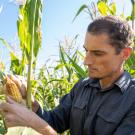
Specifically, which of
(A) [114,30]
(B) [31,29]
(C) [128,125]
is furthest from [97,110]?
(B) [31,29]

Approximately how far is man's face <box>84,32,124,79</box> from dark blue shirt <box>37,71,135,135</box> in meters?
0.10

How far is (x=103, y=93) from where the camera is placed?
5.67 feet

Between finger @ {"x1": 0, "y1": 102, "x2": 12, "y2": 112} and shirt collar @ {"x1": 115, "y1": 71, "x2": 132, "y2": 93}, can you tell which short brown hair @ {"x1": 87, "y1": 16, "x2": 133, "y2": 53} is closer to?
shirt collar @ {"x1": 115, "y1": 71, "x2": 132, "y2": 93}

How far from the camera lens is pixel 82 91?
1876 mm

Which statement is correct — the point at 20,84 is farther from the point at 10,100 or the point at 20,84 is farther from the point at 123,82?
the point at 123,82

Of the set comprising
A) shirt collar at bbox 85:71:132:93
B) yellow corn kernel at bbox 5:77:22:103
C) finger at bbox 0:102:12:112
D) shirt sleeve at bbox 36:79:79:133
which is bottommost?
shirt sleeve at bbox 36:79:79:133

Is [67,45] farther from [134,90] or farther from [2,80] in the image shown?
[2,80]

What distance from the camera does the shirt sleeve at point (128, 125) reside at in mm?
1470

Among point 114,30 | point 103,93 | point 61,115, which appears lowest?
point 61,115

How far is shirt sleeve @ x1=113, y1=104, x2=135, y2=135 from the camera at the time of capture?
1470mm

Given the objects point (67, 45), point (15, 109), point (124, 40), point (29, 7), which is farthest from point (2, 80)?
point (67, 45)

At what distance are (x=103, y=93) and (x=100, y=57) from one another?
0.22m

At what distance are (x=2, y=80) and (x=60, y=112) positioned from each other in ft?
2.59

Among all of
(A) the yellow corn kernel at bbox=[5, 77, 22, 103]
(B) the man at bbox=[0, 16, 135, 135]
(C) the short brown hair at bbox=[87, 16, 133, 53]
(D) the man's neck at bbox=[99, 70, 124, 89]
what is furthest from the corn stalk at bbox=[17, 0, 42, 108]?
(D) the man's neck at bbox=[99, 70, 124, 89]
